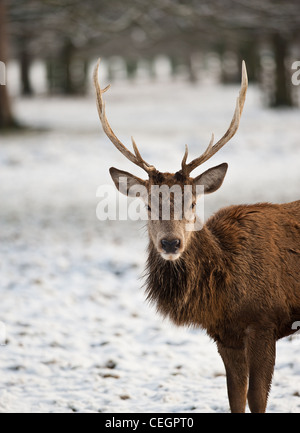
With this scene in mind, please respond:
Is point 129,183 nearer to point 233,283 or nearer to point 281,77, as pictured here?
point 233,283

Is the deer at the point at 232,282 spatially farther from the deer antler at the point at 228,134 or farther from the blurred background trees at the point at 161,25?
the blurred background trees at the point at 161,25

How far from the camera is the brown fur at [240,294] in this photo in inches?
175

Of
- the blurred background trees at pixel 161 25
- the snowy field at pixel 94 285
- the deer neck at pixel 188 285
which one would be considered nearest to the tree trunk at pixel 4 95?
the blurred background trees at pixel 161 25

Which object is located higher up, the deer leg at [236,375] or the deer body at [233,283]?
the deer body at [233,283]

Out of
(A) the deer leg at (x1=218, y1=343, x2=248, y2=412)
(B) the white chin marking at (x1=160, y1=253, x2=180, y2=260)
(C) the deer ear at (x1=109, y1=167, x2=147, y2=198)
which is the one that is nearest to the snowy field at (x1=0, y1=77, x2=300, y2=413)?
(A) the deer leg at (x1=218, y1=343, x2=248, y2=412)

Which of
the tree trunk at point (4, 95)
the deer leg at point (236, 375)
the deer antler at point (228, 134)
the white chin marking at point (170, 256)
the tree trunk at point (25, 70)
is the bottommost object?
the deer leg at point (236, 375)

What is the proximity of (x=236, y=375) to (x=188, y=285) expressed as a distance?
2.42ft

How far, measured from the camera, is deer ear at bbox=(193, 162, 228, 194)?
15.3 feet

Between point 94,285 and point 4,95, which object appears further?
point 4,95

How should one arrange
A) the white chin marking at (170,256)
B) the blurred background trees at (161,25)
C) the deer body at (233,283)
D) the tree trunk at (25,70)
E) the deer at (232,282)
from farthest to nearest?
the tree trunk at (25,70), the blurred background trees at (161,25), the deer body at (233,283), the deer at (232,282), the white chin marking at (170,256)

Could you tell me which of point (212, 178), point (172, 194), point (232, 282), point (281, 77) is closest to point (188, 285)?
point (232, 282)

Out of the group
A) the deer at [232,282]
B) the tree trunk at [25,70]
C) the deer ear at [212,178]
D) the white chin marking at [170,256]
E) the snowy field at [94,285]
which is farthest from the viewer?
the tree trunk at [25,70]

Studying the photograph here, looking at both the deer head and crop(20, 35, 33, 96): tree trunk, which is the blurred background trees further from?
the deer head

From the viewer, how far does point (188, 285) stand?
4605 millimetres
